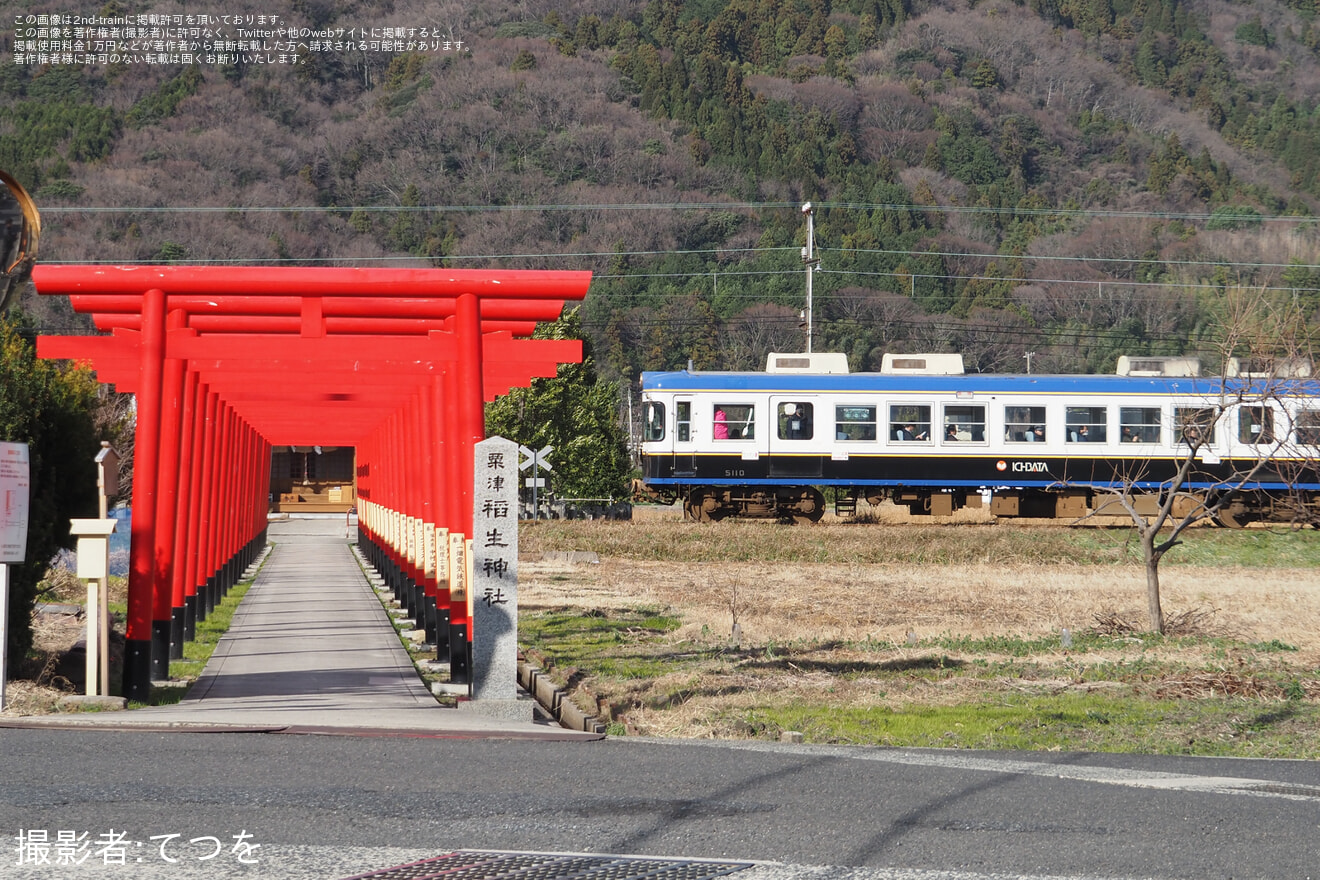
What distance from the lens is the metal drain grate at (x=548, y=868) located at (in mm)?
5523

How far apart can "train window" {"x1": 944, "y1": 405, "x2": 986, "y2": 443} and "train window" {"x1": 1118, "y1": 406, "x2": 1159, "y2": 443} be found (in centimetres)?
300

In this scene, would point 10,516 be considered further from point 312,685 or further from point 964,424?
point 964,424

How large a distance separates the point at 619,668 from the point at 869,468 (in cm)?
1897

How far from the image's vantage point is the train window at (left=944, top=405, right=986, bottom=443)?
3111 centimetres

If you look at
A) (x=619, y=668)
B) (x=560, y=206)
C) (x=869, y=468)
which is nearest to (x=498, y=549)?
(x=619, y=668)

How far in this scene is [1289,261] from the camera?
281 ft

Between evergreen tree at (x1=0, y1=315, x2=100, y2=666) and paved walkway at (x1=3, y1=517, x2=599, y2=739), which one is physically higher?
evergreen tree at (x1=0, y1=315, x2=100, y2=666)

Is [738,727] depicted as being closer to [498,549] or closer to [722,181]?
[498,549]

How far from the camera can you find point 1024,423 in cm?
3119

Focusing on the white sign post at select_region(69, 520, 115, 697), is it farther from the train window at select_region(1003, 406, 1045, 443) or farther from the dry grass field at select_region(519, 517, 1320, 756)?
the train window at select_region(1003, 406, 1045, 443)

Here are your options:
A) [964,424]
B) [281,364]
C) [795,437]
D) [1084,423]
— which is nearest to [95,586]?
[281,364]

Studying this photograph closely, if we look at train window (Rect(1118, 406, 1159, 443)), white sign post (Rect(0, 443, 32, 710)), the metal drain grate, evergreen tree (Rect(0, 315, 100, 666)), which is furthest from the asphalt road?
train window (Rect(1118, 406, 1159, 443))

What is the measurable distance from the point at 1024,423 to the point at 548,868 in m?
26.9

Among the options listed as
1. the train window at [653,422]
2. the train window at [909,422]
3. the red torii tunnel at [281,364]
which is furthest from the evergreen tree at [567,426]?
the red torii tunnel at [281,364]
